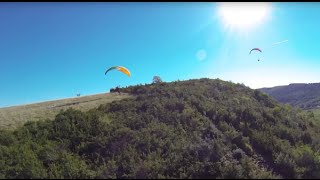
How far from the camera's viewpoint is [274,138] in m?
21.8

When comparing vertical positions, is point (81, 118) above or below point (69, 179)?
above

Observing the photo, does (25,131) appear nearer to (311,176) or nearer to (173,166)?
(173,166)

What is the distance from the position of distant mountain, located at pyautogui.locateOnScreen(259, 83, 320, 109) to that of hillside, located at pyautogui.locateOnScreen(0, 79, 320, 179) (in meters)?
84.3

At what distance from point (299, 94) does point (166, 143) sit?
120560mm

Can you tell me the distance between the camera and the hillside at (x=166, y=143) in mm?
16719

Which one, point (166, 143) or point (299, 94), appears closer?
point (166, 143)

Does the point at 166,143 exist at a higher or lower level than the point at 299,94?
lower

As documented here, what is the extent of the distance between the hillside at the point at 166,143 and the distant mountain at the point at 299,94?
84306mm

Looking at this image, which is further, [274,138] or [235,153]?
[274,138]

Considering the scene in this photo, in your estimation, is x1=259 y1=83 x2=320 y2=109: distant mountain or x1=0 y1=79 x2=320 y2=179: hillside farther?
x1=259 y1=83 x2=320 y2=109: distant mountain

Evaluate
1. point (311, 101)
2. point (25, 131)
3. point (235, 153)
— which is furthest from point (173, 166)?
point (311, 101)

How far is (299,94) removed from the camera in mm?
130375

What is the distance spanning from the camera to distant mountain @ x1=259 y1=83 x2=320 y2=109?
11140 centimetres

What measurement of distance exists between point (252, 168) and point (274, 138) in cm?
547
